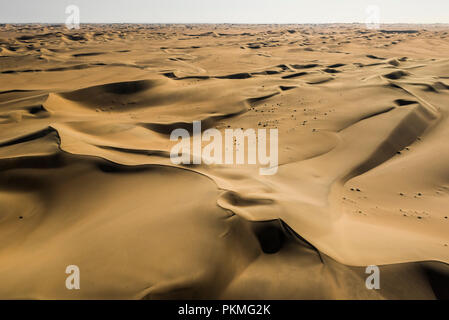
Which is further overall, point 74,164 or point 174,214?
point 74,164

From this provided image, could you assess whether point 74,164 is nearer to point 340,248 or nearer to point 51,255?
point 51,255

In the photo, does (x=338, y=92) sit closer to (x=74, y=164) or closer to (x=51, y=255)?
(x=74, y=164)

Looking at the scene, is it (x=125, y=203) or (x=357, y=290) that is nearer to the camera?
(x=357, y=290)

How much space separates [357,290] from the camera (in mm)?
1861

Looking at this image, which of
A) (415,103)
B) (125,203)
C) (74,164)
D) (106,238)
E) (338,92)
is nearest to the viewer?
(106,238)

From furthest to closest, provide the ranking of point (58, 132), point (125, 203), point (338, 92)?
point (338, 92)
point (58, 132)
point (125, 203)

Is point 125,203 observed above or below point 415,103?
below

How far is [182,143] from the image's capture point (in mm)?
4551

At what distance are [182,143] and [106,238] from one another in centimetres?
245
